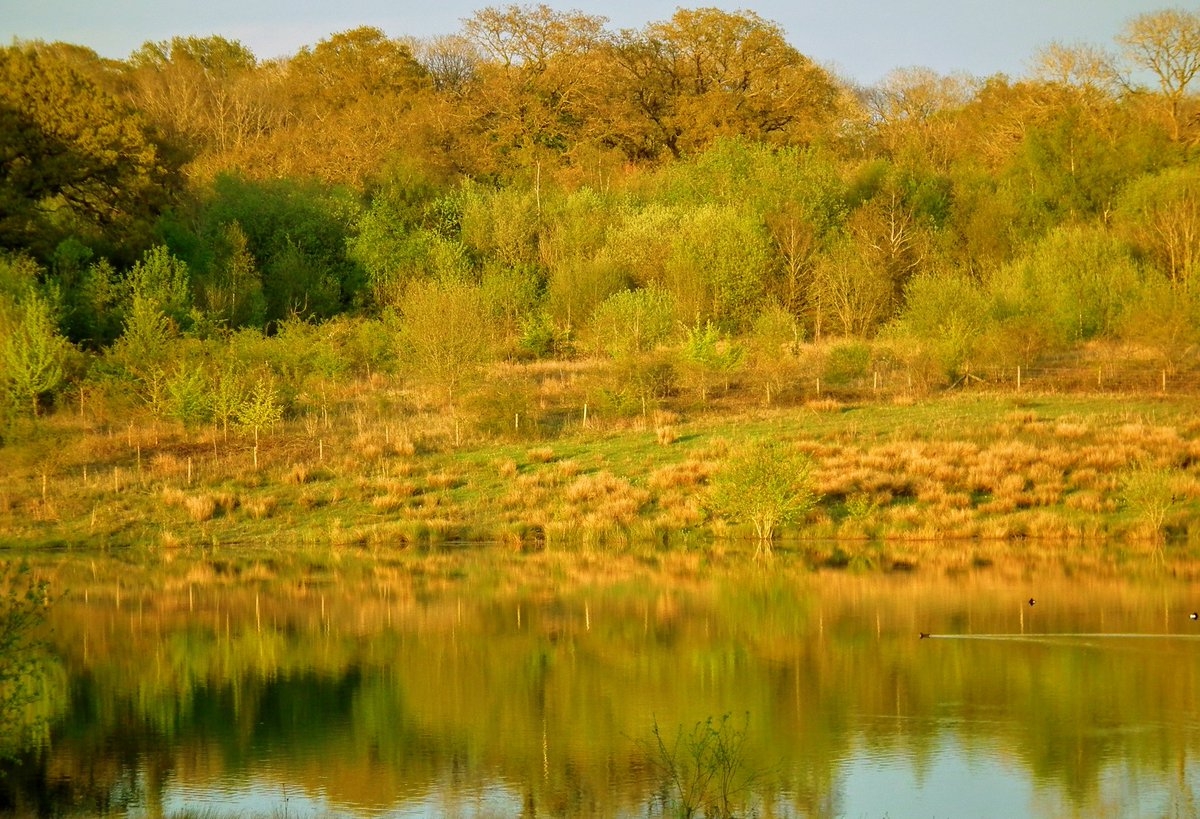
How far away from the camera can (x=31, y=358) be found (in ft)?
124

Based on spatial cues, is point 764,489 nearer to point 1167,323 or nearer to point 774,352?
point 774,352

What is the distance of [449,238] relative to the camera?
A: 203 feet

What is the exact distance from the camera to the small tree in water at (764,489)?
30.1 metres

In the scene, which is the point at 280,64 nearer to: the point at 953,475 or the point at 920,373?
the point at 920,373

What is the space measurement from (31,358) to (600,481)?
16.2 meters

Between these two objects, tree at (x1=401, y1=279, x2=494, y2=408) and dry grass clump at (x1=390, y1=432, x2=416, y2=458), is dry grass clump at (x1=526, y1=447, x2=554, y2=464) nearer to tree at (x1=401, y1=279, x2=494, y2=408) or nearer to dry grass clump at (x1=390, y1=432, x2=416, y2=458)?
dry grass clump at (x1=390, y1=432, x2=416, y2=458)

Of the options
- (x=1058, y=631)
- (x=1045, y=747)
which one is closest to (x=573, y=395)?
(x=1058, y=631)

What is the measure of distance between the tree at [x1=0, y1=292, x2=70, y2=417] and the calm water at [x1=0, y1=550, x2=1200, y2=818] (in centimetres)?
1105

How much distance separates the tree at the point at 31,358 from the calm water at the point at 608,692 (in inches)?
435

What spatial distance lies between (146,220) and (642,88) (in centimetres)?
2711

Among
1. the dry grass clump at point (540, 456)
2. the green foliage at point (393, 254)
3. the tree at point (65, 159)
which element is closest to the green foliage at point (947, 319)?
the dry grass clump at point (540, 456)

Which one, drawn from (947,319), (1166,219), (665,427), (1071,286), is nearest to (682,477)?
(665,427)

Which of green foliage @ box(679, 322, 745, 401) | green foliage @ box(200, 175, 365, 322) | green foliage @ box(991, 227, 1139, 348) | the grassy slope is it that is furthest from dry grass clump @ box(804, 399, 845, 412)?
green foliage @ box(200, 175, 365, 322)

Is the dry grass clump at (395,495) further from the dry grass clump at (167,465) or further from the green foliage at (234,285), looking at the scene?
the green foliage at (234,285)
